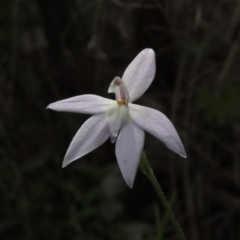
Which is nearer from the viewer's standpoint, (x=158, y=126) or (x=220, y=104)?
(x=158, y=126)

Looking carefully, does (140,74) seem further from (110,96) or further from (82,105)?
(110,96)

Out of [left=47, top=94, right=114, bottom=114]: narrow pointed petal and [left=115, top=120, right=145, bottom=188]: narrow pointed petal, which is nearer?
[left=115, top=120, right=145, bottom=188]: narrow pointed petal

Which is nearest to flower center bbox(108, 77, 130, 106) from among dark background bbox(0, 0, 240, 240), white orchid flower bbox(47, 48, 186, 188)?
white orchid flower bbox(47, 48, 186, 188)

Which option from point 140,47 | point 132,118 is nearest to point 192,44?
point 140,47

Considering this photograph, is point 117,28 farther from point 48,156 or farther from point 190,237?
point 190,237

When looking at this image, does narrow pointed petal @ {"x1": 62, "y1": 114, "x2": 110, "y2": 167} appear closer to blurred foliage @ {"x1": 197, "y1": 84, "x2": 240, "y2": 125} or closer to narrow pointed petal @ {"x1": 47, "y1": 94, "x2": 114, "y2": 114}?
narrow pointed petal @ {"x1": 47, "y1": 94, "x2": 114, "y2": 114}

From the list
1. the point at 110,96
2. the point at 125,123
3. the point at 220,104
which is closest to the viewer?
the point at 125,123

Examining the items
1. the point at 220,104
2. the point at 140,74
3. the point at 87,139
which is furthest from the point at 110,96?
the point at 87,139
